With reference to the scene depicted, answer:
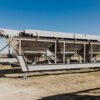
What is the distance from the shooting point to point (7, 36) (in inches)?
838

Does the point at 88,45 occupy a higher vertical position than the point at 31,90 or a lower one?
higher

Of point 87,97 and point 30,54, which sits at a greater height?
point 30,54

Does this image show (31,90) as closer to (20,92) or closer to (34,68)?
(20,92)

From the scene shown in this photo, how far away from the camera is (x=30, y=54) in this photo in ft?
78.5

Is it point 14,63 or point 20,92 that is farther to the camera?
point 14,63

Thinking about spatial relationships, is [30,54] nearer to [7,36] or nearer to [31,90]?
[7,36]

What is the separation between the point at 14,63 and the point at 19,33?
376cm

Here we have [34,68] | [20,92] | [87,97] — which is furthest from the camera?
[34,68]

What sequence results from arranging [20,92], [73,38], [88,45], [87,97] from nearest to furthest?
[87,97] → [20,92] → [73,38] → [88,45]

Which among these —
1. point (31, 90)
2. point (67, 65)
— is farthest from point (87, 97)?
Result: point (67, 65)

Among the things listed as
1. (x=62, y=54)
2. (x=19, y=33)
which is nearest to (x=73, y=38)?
(x=62, y=54)

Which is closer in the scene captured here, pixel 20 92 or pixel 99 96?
pixel 99 96

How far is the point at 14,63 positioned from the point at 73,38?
7.60 meters

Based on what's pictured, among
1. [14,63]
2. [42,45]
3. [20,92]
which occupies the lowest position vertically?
[20,92]
